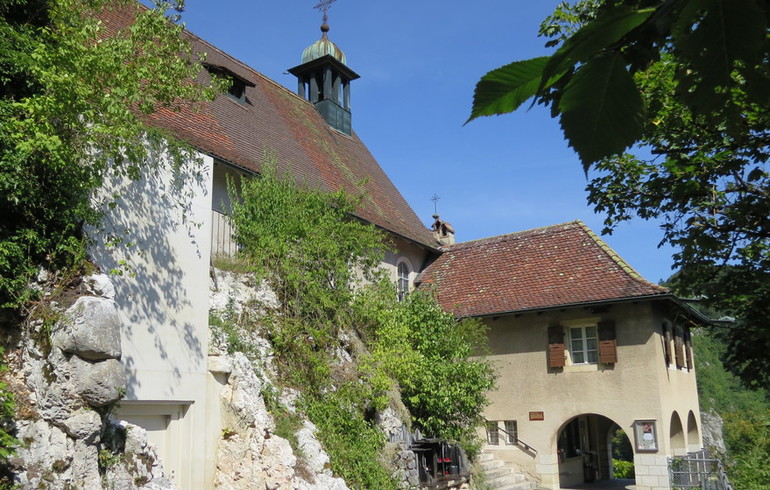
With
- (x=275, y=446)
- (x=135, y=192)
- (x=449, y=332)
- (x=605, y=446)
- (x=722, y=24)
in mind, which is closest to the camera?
(x=722, y=24)

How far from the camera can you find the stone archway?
69.1ft

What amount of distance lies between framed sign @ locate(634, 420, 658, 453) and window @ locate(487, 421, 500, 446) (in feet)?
12.7

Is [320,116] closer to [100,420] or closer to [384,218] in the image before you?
[384,218]

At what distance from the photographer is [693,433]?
68.9 feet

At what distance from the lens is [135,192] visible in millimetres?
9773

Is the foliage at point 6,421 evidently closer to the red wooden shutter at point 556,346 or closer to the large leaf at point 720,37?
the large leaf at point 720,37

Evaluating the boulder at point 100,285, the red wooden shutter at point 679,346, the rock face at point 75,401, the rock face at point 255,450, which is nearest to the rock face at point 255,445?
the rock face at point 255,450

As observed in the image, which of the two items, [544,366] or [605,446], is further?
[605,446]

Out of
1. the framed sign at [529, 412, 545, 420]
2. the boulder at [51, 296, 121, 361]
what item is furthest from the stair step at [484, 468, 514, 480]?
the boulder at [51, 296, 121, 361]

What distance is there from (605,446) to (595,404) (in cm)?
633

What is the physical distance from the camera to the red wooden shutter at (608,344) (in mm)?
18438

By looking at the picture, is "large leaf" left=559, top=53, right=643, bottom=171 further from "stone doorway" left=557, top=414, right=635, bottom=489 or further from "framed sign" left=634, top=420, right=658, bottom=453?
"stone doorway" left=557, top=414, right=635, bottom=489

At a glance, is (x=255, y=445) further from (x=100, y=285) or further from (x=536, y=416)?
(x=536, y=416)

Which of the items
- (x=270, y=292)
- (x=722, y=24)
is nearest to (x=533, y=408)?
(x=270, y=292)
